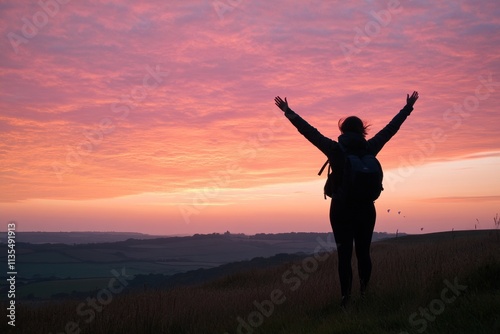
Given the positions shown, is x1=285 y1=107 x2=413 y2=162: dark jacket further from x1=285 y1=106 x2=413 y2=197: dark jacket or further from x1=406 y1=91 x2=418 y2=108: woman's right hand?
x1=406 y1=91 x2=418 y2=108: woman's right hand

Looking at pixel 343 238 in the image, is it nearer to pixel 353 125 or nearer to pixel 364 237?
pixel 364 237

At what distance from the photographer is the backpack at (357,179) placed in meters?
6.40

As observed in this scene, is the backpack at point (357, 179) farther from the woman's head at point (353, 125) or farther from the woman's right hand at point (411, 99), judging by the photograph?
the woman's right hand at point (411, 99)

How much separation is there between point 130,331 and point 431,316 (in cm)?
417

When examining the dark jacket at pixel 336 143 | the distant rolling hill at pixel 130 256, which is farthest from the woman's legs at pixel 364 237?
the distant rolling hill at pixel 130 256

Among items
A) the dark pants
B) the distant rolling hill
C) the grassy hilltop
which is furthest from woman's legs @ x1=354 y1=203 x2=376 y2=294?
the distant rolling hill

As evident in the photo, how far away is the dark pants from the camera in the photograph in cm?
655

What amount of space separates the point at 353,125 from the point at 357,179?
0.88 m

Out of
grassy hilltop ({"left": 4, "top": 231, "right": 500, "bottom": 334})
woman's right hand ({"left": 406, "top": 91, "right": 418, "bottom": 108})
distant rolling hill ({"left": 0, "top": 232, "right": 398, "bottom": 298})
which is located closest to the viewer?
grassy hilltop ({"left": 4, "top": 231, "right": 500, "bottom": 334})

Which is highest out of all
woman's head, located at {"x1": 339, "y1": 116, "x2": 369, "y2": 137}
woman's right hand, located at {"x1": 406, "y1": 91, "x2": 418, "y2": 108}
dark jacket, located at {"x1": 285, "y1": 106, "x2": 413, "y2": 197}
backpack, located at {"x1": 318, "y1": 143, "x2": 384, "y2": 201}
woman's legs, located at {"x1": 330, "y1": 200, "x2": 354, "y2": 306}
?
woman's right hand, located at {"x1": 406, "y1": 91, "x2": 418, "y2": 108}

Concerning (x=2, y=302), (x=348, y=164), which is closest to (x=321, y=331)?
(x=348, y=164)

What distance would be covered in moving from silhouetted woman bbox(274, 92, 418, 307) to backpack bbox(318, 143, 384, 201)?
0.10 m

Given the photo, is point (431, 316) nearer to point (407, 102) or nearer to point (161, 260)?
point (407, 102)

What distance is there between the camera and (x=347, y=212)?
6.54 meters
